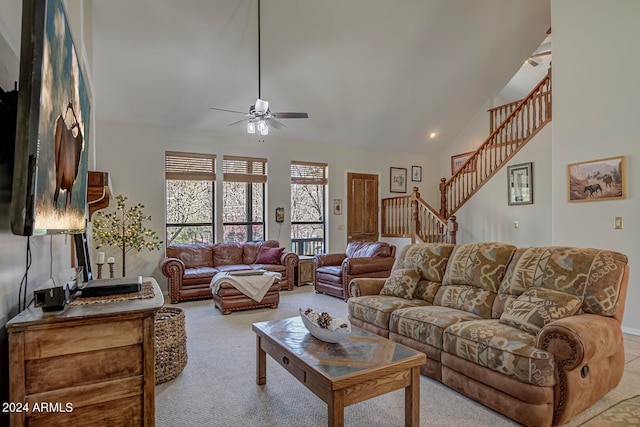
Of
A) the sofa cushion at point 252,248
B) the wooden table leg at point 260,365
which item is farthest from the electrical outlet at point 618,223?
the sofa cushion at point 252,248

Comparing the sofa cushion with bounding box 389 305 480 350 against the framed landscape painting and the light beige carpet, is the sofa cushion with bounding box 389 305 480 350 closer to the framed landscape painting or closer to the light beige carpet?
the light beige carpet

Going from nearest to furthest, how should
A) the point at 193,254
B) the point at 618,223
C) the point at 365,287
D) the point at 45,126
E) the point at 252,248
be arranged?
the point at 45,126 → the point at 365,287 → the point at 618,223 → the point at 193,254 → the point at 252,248

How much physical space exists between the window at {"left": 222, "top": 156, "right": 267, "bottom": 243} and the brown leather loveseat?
443mm

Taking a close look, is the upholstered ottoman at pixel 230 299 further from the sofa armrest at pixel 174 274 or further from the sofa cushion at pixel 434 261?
the sofa cushion at pixel 434 261

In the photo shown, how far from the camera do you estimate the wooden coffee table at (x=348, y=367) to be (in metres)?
1.81

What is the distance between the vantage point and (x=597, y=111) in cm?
420

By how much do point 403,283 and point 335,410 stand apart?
1.98 metres

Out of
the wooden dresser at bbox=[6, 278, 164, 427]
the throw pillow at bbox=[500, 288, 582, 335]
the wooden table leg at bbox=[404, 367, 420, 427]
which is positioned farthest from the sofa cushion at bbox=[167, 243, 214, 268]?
the throw pillow at bbox=[500, 288, 582, 335]

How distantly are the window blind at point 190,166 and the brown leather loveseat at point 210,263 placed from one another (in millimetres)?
1255

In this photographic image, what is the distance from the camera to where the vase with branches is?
204 inches

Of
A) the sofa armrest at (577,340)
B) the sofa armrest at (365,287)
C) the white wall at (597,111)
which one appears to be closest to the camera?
the sofa armrest at (577,340)

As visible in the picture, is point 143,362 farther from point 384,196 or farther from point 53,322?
point 384,196

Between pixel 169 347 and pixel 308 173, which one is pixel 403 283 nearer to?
pixel 169 347

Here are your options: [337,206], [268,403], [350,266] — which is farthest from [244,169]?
[268,403]
